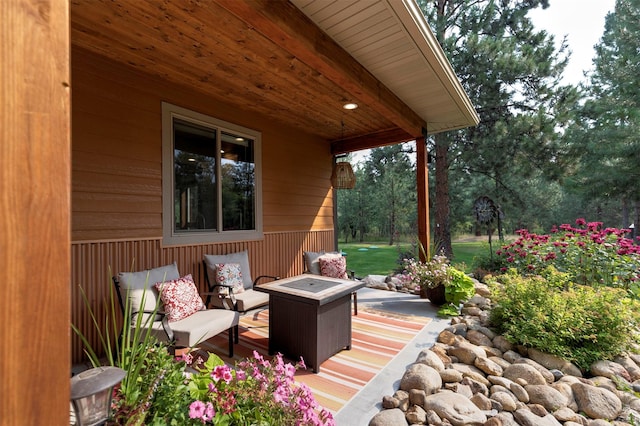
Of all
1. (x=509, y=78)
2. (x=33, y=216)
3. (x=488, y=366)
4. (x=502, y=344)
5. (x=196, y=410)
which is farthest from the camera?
(x=509, y=78)

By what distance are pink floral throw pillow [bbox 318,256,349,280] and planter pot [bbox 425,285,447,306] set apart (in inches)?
49.2

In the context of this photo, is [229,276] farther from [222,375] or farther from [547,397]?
[547,397]

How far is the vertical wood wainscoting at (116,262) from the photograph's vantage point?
2826mm

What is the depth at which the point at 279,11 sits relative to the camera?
6.68 ft

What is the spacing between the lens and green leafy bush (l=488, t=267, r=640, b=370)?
8.64 feet

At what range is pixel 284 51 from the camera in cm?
297

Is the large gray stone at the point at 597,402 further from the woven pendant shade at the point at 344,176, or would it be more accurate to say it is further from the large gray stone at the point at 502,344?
the woven pendant shade at the point at 344,176

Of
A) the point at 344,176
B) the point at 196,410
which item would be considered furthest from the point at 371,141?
the point at 196,410

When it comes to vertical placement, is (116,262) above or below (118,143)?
below

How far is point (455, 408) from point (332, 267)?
2.73 m

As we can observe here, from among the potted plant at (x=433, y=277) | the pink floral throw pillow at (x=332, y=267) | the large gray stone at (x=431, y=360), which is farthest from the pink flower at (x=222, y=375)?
the potted plant at (x=433, y=277)

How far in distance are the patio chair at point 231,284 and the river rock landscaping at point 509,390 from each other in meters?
1.81

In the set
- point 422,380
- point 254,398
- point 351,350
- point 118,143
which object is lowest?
point 351,350

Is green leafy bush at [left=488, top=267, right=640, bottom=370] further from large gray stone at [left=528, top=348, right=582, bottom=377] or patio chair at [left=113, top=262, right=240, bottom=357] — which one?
patio chair at [left=113, top=262, right=240, bottom=357]
